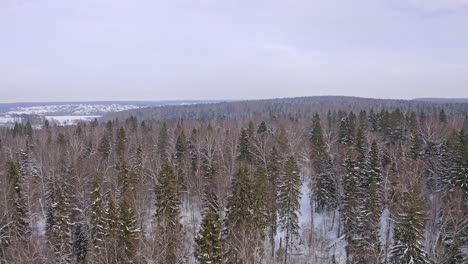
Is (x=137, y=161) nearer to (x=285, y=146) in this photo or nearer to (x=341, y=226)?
(x=285, y=146)

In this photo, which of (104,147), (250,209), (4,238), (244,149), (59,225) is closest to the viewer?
(250,209)

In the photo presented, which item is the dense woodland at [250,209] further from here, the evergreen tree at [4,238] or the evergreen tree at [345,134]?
the evergreen tree at [345,134]

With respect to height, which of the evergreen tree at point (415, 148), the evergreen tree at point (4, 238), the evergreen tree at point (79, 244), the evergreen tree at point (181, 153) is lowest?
the evergreen tree at point (79, 244)

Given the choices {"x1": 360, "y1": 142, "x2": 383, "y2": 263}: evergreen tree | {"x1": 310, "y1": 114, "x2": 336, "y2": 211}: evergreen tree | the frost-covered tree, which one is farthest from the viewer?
{"x1": 310, "y1": 114, "x2": 336, "y2": 211}: evergreen tree

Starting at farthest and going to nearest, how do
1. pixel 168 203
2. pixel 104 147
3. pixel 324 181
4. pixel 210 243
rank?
pixel 104 147 → pixel 324 181 → pixel 168 203 → pixel 210 243

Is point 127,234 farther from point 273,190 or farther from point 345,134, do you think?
point 345,134

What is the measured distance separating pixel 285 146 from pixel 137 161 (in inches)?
856

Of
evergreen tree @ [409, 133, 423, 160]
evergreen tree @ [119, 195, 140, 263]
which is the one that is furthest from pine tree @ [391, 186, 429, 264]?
evergreen tree @ [409, 133, 423, 160]

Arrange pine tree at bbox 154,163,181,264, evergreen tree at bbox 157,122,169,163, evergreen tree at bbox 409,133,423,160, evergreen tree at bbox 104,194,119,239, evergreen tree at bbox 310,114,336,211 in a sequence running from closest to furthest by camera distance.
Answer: evergreen tree at bbox 104,194,119,239 → pine tree at bbox 154,163,181,264 → evergreen tree at bbox 310,114,336,211 → evergreen tree at bbox 409,133,423,160 → evergreen tree at bbox 157,122,169,163

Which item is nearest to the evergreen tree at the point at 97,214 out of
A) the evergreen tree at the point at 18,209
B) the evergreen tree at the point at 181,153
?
the evergreen tree at the point at 18,209

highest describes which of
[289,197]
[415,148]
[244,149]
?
[415,148]

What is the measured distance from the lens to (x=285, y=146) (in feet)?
184

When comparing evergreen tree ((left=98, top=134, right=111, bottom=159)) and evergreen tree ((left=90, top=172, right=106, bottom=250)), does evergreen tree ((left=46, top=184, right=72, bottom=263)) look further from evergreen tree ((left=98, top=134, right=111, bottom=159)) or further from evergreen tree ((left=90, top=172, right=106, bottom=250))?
evergreen tree ((left=98, top=134, right=111, bottom=159))

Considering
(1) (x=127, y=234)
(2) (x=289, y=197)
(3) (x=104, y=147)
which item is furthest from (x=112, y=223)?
(3) (x=104, y=147)
